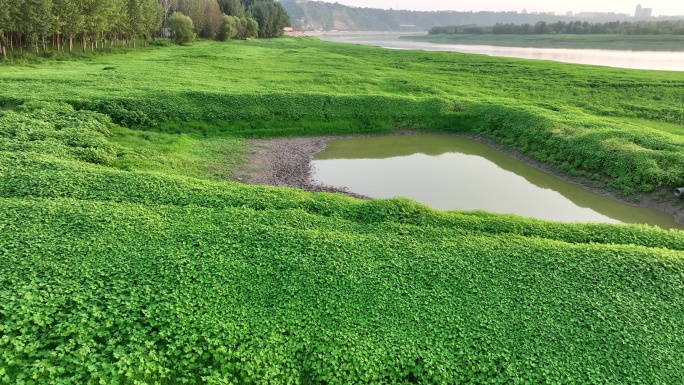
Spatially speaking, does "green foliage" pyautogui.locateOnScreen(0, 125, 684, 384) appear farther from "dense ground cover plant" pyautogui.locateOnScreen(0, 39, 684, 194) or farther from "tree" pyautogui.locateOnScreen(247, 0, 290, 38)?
"tree" pyautogui.locateOnScreen(247, 0, 290, 38)

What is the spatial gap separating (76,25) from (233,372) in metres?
43.1

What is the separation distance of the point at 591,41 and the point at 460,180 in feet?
328

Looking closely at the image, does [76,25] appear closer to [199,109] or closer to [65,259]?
[199,109]

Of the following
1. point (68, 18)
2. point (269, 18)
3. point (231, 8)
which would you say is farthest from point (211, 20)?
point (68, 18)

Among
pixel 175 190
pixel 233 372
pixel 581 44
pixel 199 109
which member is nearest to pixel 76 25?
pixel 199 109

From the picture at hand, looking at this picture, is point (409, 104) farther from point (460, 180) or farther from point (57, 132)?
point (57, 132)

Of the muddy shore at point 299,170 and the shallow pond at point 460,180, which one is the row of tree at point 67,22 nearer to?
the muddy shore at point 299,170

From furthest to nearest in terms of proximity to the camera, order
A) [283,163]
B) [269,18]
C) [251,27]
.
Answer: [269,18], [251,27], [283,163]

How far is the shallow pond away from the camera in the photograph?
1642 cm

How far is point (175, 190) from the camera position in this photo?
1241 centimetres

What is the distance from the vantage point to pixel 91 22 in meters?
40.9

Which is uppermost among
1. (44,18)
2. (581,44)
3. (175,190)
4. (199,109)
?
(581,44)

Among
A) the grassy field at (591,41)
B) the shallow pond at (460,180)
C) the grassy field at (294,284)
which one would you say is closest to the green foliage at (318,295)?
the grassy field at (294,284)

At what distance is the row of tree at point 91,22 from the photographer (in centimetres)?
3303
